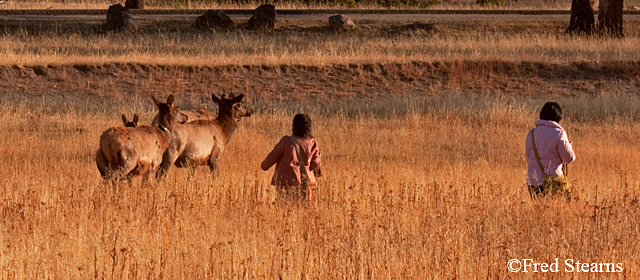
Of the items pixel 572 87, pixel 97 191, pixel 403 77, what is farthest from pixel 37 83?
pixel 97 191

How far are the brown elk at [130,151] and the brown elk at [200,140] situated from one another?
2.04ft

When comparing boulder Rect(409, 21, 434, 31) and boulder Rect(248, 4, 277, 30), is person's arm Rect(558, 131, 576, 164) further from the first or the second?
boulder Rect(248, 4, 277, 30)

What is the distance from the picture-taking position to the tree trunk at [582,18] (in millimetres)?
35469

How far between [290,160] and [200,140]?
3.06 meters

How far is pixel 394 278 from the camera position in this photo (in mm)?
9195

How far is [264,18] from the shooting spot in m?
35.8

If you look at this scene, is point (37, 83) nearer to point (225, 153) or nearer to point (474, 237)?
point (225, 153)

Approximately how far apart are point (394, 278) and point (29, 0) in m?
42.5

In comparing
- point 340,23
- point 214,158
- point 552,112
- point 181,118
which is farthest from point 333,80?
point 552,112

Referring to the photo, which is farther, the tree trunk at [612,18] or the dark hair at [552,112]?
the tree trunk at [612,18]

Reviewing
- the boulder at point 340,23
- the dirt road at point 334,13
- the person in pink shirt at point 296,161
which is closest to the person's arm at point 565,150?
the person in pink shirt at point 296,161

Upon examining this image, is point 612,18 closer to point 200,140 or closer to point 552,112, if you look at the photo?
point 200,140

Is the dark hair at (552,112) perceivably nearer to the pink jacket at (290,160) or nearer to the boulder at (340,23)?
the pink jacket at (290,160)

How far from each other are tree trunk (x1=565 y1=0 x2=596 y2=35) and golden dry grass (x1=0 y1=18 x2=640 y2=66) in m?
0.69
